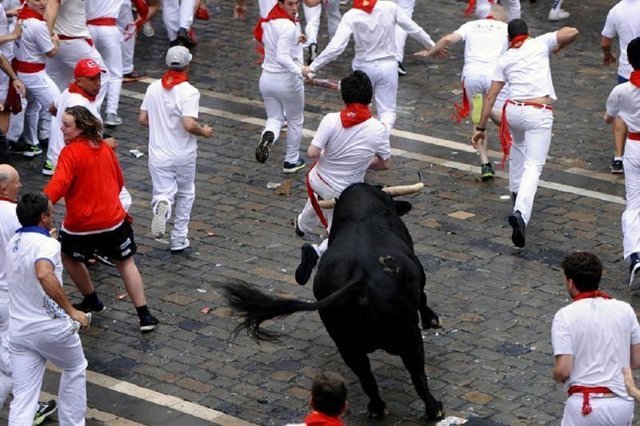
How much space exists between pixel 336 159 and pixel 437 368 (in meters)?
2.02

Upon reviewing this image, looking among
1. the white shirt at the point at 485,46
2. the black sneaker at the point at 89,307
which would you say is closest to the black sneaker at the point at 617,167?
the white shirt at the point at 485,46

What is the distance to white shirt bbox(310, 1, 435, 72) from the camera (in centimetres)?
1437

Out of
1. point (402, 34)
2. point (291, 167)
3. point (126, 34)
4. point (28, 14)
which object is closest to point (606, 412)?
point (291, 167)

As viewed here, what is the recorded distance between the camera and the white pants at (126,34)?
56.7 ft

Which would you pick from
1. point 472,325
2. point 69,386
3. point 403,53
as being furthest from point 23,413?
point 403,53

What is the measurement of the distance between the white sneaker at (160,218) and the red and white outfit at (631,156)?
411cm

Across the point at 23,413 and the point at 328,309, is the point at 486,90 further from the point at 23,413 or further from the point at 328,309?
the point at 23,413

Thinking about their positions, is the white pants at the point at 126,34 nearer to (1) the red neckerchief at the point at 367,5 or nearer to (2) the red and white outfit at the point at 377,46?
Result: (2) the red and white outfit at the point at 377,46

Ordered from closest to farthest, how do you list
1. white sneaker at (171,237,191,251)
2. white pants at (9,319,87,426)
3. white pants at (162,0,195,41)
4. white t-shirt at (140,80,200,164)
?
white pants at (9,319,87,426), white t-shirt at (140,80,200,164), white sneaker at (171,237,191,251), white pants at (162,0,195,41)

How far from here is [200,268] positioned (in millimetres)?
12227

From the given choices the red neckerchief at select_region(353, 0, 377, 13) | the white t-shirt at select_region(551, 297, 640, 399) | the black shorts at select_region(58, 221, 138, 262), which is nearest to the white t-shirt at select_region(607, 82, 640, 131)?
the red neckerchief at select_region(353, 0, 377, 13)

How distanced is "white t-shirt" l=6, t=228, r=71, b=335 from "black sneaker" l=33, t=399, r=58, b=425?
95 centimetres

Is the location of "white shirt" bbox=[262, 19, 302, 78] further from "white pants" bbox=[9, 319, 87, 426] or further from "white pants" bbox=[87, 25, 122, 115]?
"white pants" bbox=[9, 319, 87, 426]

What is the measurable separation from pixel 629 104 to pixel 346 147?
2.59m
